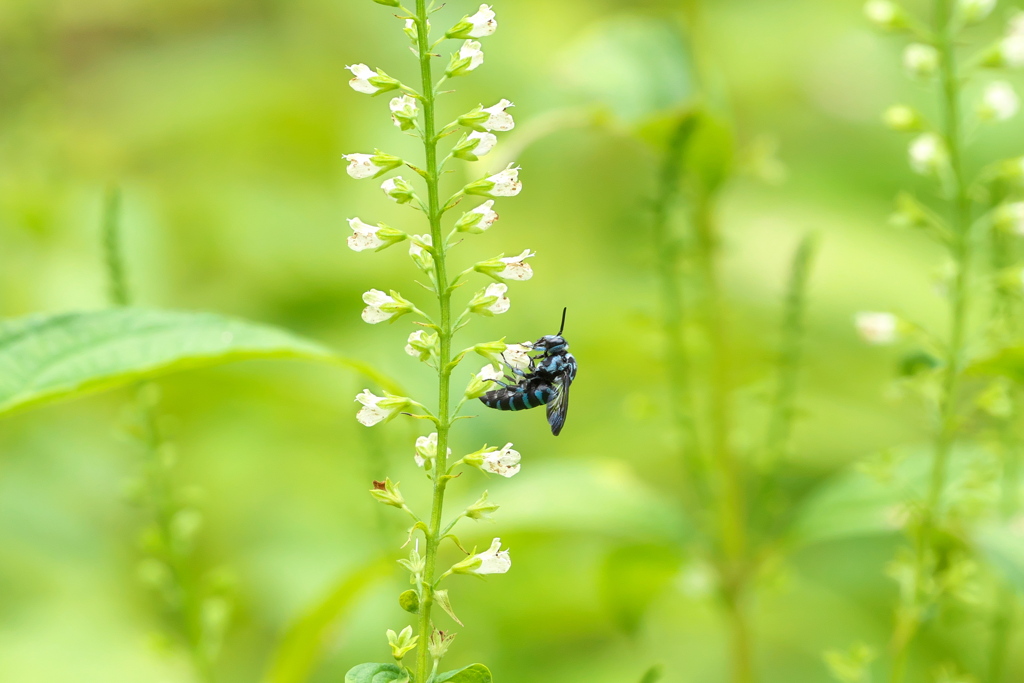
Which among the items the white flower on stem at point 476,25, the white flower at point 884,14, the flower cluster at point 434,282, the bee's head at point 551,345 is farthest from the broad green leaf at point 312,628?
the white flower at point 884,14

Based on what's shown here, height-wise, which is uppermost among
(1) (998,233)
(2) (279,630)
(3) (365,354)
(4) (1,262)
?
(1) (998,233)

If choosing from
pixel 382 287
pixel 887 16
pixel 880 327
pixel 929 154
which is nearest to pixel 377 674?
pixel 880 327

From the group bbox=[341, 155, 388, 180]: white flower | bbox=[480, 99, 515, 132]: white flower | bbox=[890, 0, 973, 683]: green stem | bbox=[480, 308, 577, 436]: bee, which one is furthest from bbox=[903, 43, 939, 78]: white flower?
bbox=[341, 155, 388, 180]: white flower

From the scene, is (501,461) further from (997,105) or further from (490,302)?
(997,105)

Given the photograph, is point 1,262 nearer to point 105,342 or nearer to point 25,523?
point 25,523

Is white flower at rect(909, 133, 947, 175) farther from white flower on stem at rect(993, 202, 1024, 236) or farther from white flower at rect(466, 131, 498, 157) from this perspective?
white flower at rect(466, 131, 498, 157)

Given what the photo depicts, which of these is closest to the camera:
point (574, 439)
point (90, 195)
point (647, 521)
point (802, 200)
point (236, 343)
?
point (236, 343)

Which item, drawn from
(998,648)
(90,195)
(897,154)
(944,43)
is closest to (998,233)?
(944,43)
